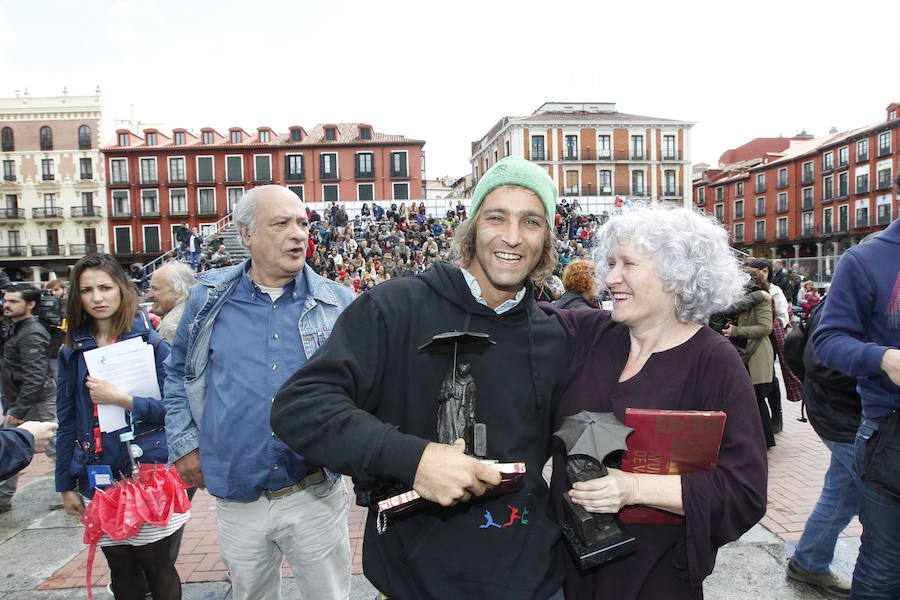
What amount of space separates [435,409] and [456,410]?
0.67 ft

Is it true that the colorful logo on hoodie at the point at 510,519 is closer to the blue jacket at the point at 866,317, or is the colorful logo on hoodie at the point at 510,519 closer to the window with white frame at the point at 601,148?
the blue jacket at the point at 866,317

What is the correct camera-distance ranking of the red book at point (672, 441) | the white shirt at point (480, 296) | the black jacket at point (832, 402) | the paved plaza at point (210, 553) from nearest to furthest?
the red book at point (672, 441), the white shirt at point (480, 296), the black jacket at point (832, 402), the paved plaza at point (210, 553)

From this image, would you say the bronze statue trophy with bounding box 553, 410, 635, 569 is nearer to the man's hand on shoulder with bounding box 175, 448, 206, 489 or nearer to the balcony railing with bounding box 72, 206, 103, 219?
the man's hand on shoulder with bounding box 175, 448, 206, 489

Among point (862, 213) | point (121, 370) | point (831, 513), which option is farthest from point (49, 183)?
point (862, 213)

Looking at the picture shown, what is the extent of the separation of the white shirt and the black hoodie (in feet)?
0.14

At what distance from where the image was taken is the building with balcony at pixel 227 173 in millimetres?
41750

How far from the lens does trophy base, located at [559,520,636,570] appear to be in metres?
1.37

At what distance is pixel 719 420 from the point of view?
4.44 ft

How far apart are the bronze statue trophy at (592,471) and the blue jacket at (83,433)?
6.72 ft

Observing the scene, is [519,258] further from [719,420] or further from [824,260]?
[824,260]

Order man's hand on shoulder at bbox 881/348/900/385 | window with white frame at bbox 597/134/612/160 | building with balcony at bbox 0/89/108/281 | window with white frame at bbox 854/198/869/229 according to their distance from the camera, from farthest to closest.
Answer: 1. window with white frame at bbox 597/134/612/160
2. building with balcony at bbox 0/89/108/281
3. window with white frame at bbox 854/198/869/229
4. man's hand on shoulder at bbox 881/348/900/385

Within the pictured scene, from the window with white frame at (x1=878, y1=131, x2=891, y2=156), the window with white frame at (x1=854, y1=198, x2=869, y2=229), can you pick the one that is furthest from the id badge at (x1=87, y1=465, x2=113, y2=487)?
the window with white frame at (x1=878, y1=131, x2=891, y2=156)

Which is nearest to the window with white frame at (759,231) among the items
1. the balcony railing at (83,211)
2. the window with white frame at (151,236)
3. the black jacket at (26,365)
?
the window with white frame at (151,236)

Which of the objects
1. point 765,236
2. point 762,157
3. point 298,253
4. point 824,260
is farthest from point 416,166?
point 298,253
